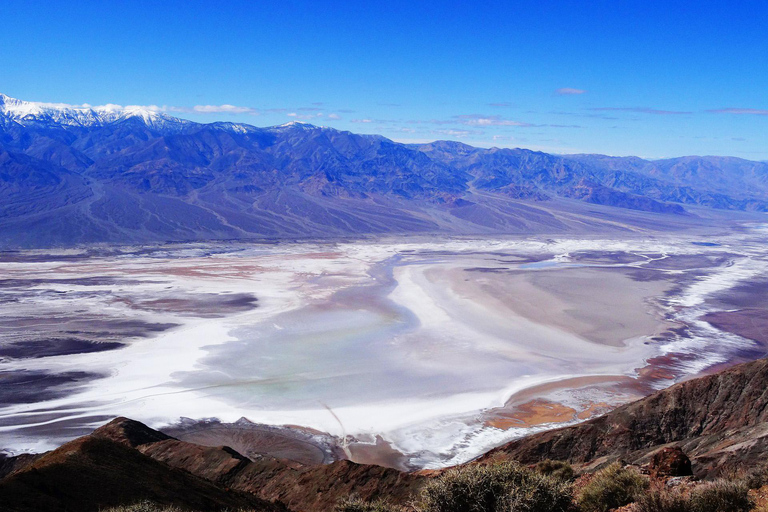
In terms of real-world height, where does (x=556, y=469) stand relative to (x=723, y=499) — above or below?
below

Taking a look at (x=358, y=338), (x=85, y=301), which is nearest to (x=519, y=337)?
(x=358, y=338)

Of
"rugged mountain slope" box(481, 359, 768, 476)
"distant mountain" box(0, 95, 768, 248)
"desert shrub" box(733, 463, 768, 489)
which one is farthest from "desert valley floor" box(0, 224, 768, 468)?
"distant mountain" box(0, 95, 768, 248)

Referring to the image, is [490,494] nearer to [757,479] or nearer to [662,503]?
[662,503]

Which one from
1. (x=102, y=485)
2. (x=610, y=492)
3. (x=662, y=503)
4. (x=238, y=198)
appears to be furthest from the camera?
(x=238, y=198)

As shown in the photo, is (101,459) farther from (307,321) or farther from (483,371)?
(307,321)

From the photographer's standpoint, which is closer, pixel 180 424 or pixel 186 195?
pixel 180 424

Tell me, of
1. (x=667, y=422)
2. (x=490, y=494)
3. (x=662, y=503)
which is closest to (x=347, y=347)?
(x=667, y=422)

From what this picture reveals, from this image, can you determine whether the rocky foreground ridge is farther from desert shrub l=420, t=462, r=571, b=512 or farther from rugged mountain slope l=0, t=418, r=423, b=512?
desert shrub l=420, t=462, r=571, b=512
